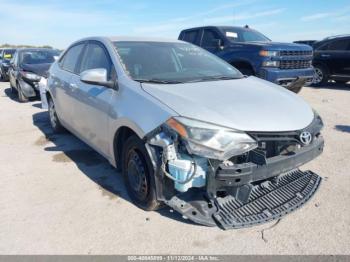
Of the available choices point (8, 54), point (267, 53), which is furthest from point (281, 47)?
point (8, 54)

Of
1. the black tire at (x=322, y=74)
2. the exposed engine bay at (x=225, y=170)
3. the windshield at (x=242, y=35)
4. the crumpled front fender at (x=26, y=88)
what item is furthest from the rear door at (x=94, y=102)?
the black tire at (x=322, y=74)

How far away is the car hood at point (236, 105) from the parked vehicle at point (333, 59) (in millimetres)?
8041

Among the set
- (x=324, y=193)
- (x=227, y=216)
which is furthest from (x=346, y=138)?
(x=227, y=216)

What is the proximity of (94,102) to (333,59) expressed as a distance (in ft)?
31.5

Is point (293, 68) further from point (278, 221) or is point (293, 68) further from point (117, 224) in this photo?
point (117, 224)

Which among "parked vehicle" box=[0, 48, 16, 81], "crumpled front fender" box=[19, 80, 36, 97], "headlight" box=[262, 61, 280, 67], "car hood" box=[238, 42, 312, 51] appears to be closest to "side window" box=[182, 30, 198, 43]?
"car hood" box=[238, 42, 312, 51]

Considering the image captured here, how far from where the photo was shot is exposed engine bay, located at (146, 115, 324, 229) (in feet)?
8.41

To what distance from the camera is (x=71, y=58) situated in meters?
5.07

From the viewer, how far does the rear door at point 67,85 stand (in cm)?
459

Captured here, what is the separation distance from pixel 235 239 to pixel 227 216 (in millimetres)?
202

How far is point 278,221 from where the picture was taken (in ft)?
9.80

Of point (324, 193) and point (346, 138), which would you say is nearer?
point (324, 193)

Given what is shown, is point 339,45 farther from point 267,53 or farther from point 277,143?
point 277,143

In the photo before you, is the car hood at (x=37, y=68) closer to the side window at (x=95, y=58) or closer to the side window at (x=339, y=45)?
the side window at (x=95, y=58)
